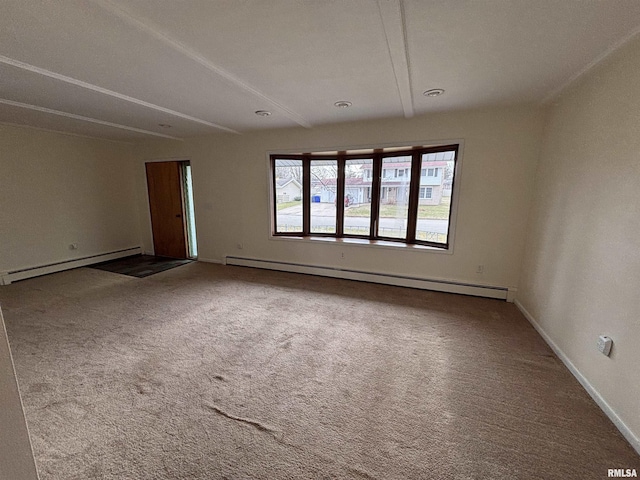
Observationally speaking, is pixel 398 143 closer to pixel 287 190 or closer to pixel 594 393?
pixel 287 190

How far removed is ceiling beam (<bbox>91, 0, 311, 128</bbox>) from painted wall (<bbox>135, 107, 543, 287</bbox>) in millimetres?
1517

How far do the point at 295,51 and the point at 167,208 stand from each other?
4.63 meters

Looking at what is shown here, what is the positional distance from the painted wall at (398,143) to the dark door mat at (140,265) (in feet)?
2.09

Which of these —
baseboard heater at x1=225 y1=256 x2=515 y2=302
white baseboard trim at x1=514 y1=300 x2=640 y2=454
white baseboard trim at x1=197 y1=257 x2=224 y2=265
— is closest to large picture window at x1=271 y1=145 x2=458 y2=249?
baseboard heater at x1=225 y1=256 x2=515 y2=302

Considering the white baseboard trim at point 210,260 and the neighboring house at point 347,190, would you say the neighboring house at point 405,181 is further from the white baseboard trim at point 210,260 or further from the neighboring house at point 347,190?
the white baseboard trim at point 210,260

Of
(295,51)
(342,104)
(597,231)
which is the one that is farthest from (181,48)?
(597,231)

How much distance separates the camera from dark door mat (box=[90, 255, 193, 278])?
4574 mm

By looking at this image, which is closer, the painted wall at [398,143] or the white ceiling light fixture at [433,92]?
the white ceiling light fixture at [433,92]

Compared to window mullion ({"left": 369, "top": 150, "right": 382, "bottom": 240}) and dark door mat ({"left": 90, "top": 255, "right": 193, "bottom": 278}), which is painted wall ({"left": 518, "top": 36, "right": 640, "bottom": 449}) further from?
dark door mat ({"left": 90, "top": 255, "right": 193, "bottom": 278})

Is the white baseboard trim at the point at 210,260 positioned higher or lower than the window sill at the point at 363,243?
lower

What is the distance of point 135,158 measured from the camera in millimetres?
5480

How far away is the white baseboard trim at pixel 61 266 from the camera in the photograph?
3900 millimetres

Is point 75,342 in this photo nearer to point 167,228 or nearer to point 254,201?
point 254,201

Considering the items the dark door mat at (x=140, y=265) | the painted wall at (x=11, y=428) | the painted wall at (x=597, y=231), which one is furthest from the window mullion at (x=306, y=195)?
the painted wall at (x=11, y=428)
